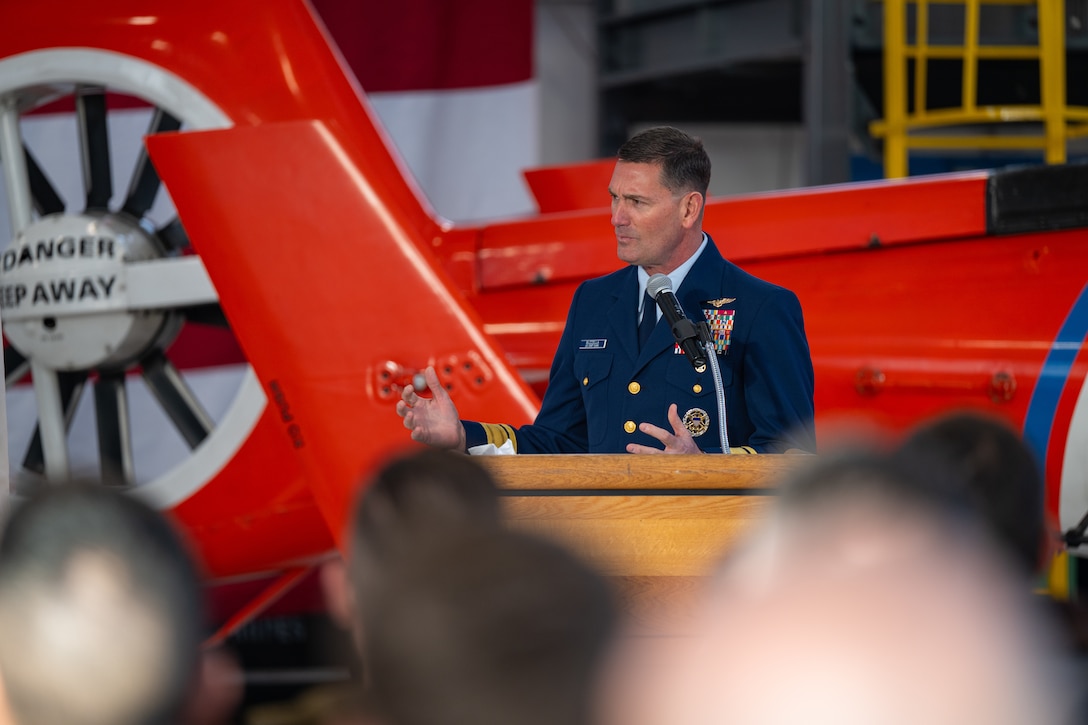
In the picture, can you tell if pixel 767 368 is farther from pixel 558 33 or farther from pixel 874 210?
pixel 558 33

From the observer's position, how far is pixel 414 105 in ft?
14.6

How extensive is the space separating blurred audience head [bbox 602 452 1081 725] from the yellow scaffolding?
3.05 m

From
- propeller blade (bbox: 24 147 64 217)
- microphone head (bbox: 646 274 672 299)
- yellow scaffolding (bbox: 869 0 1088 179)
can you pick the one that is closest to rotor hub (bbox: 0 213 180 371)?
propeller blade (bbox: 24 147 64 217)

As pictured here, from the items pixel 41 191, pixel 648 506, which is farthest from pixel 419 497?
pixel 41 191

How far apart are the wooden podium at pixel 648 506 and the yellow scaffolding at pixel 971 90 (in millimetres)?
2365

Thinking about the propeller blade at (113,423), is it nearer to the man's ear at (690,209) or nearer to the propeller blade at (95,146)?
the propeller blade at (95,146)

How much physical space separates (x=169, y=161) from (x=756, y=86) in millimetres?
2774

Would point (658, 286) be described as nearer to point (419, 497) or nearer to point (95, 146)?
point (419, 497)

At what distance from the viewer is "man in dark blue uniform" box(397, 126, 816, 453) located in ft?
5.57

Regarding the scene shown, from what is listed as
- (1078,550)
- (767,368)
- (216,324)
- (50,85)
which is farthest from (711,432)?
(50,85)

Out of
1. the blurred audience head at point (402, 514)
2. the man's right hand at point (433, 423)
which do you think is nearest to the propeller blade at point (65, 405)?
the man's right hand at point (433, 423)

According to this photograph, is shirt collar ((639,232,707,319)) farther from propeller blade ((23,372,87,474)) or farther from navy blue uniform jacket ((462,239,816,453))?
propeller blade ((23,372,87,474))

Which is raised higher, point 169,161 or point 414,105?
point 414,105

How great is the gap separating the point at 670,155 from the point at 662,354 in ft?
0.91
